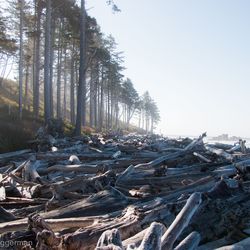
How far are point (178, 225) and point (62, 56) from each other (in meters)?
40.1

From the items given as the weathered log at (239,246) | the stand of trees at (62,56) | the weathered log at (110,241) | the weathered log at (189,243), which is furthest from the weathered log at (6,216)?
the stand of trees at (62,56)

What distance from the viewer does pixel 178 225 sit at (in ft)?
12.6

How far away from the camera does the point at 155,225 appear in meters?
3.12

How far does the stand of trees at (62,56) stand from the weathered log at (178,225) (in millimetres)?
17537

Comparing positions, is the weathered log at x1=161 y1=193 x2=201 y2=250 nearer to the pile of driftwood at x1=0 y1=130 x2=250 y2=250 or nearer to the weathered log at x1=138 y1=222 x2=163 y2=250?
the pile of driftwood at x1=0 y1=130 x2=250 y2=250

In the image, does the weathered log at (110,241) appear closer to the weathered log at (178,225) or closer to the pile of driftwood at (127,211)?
the pile of driftwood at (127,211)

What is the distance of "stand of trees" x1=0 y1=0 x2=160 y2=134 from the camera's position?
23.2m

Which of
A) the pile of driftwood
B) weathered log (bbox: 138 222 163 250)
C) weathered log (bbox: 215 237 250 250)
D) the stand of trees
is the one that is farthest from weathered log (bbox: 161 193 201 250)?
the stand of trees

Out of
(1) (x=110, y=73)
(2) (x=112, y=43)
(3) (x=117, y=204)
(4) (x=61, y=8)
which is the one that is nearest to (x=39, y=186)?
(3) (x=117, y=204)

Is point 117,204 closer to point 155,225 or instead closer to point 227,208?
point 227,208

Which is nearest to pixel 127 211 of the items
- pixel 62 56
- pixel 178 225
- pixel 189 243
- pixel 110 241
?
pixel 178 225

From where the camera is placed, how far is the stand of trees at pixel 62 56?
76.1ft

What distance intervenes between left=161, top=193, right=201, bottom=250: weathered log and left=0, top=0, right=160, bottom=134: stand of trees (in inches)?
690

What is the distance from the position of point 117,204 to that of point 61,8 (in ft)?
87.6
